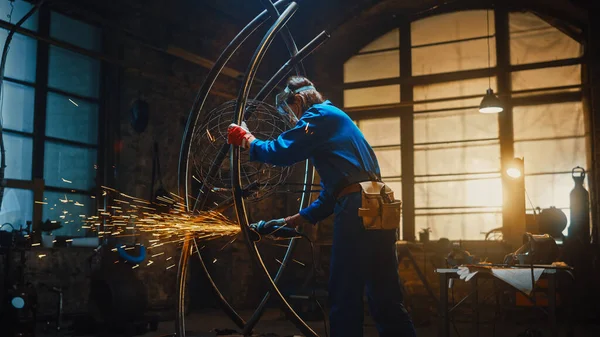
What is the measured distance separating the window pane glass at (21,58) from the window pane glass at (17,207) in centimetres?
137

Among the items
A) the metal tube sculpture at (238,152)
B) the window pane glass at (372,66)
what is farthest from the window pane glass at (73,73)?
the window pane glass at (372,66)

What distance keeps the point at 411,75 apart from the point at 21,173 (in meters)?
6.71

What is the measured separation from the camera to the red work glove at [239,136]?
14.0 feet

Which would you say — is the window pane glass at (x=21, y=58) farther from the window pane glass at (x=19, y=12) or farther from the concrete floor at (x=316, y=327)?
the concrete floor at (x=316, y=327)

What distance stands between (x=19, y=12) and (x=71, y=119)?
1.45 m

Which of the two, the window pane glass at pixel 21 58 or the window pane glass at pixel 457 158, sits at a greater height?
the window pane glass at pixel 21 58

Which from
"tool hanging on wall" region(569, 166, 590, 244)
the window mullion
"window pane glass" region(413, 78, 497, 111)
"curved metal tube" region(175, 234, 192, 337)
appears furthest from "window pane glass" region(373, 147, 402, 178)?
"curved metal tube" region(175, 234, 192, 337)

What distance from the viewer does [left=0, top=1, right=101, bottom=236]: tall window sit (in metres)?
7.81

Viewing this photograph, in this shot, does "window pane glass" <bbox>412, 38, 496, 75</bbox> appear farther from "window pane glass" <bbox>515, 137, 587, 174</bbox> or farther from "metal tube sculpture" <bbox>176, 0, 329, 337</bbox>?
"metal tube sculpture" <bbox>176, 0, 329, 337</bbox>

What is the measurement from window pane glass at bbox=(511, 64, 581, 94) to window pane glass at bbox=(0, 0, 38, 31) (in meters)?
7.33

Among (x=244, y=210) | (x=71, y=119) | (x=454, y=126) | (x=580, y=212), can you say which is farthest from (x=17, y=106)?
(x=580, y=212)

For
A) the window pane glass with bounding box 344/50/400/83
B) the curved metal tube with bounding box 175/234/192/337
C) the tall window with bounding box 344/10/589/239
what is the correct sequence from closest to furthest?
the curved metal tube with bounding box 175/234/192/337, the tall window with bounding box 344/10/589/239, the window pane glass with bounding box 344/50/400/83

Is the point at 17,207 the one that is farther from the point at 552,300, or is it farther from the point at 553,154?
the point at 553,154

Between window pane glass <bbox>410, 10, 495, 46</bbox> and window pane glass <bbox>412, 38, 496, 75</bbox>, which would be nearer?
window pane glass <bbox>412, 38, 496, 75</bbox>
